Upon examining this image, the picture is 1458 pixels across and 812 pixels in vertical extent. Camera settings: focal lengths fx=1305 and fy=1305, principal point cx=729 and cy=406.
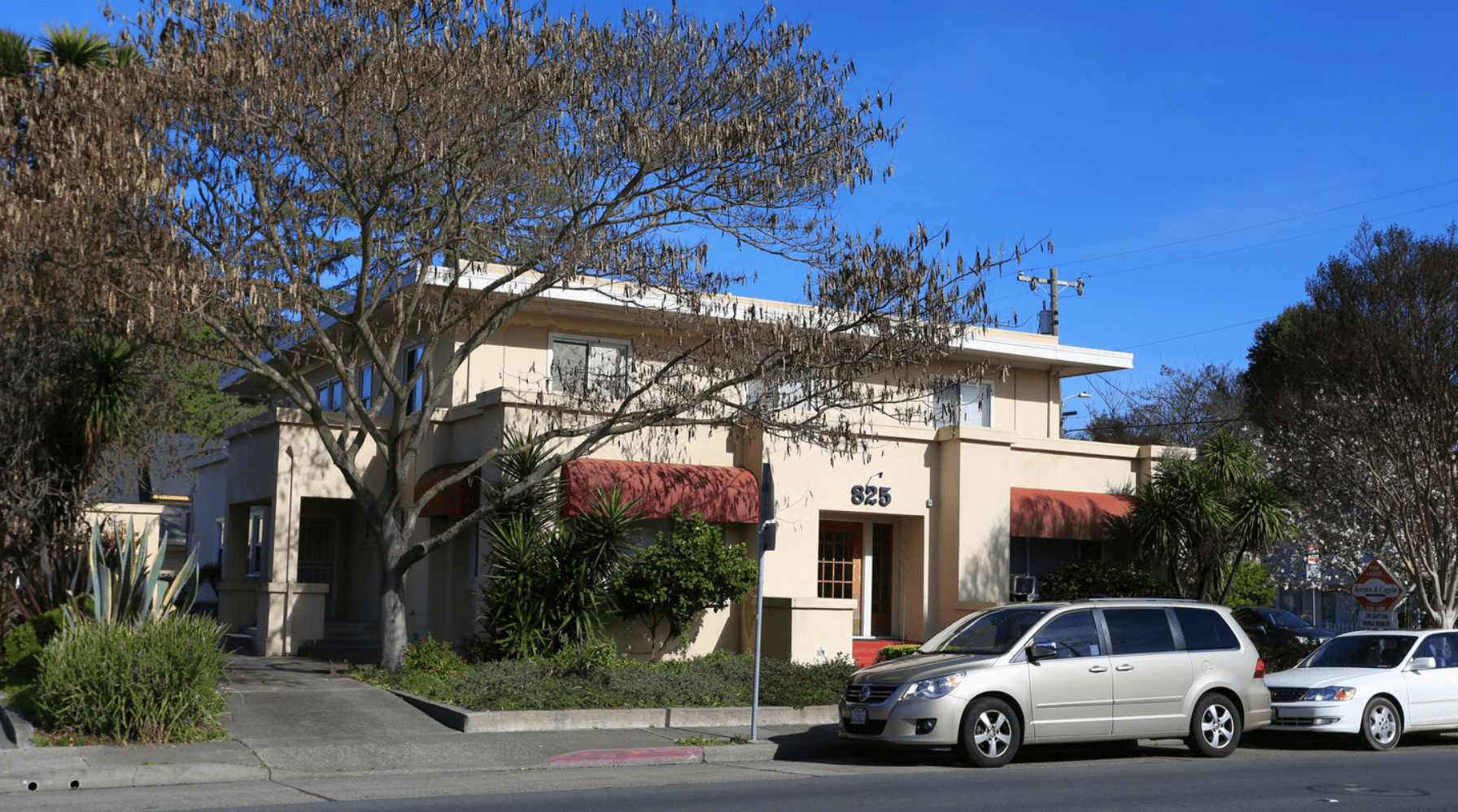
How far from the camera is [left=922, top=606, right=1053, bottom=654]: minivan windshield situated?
43.1 feet

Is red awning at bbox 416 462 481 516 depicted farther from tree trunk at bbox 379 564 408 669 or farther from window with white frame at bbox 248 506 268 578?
window with white frame at bbox 248 506 268 578

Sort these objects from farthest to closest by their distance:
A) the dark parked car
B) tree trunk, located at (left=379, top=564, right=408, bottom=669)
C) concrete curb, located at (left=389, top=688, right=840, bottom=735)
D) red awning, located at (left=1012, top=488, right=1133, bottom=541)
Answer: the dark parked car
red awning, located at (left=1012, top=488, right=1133, bottom=541)
tree trunk, located at (left=379, top=564, right=408, bottom=669)
concrete curb, located at (left=389, top=688, right=840, bottom=735)

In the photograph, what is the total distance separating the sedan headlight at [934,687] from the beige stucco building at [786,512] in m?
6.68

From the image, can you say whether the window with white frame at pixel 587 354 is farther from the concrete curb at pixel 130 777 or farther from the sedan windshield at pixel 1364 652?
the sedan windshield at pixel 1364 652

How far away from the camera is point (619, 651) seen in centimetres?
1902

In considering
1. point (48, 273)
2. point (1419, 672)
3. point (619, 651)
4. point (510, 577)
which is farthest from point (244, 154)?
point (1419, 672)

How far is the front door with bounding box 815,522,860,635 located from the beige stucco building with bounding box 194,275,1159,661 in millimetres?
28

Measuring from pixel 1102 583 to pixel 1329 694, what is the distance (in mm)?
7553

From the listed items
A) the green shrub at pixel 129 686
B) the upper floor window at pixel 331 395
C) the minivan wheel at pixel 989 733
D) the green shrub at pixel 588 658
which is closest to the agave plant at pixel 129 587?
the green shrub at pixel 129 686

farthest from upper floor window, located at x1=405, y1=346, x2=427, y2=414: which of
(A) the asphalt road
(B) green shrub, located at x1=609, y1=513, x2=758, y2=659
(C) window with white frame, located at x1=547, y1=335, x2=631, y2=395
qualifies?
(A) the asphalt road

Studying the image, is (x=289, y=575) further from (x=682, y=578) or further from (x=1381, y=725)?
(x=1381, y=725)

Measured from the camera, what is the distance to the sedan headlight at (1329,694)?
1470 centimetres

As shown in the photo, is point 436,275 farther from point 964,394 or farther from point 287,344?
point 964,394

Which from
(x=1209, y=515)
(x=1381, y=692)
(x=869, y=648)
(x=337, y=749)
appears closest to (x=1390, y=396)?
(x=1209, y=515)
